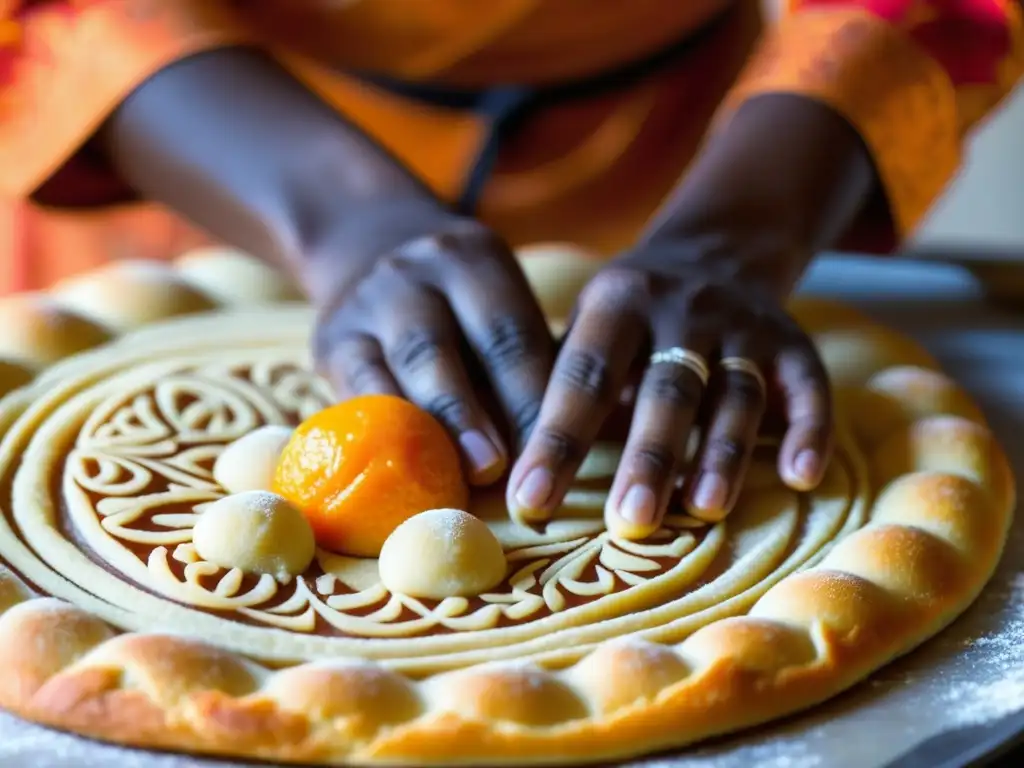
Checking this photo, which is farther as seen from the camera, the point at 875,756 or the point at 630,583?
the point at 630,583

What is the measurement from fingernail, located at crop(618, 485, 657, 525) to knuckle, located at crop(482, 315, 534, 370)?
0.50 ft

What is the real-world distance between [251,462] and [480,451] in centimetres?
18

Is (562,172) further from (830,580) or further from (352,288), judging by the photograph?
(830,580)

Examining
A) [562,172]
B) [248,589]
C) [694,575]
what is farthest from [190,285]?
[694,575]

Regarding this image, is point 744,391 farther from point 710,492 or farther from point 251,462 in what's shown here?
point 251,462

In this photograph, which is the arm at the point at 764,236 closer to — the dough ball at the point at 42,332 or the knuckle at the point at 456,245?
the knuckle at the point at 456,245

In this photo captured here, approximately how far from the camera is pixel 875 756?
0.65m

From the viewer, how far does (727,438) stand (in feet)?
2.97

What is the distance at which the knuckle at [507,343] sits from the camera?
3.08 ft

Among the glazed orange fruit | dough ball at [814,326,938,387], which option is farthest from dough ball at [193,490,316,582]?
dough ball at [814,326,938,387]

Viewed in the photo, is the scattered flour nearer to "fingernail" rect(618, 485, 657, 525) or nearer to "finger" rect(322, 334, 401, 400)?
"fingernail" rect(618, 485, 657, 525)

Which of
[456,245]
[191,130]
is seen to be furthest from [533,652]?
[191,130]

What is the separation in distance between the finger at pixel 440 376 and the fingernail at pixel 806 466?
226 millimetres

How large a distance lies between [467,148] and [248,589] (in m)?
0.83
